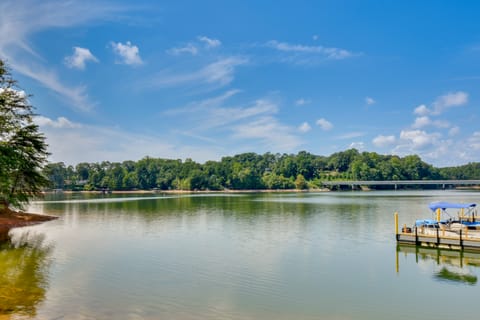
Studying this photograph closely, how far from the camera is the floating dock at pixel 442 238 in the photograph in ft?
95.1

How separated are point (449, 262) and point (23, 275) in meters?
27.7

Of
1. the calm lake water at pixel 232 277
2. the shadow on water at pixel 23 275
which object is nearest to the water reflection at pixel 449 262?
the calm lake water at pixel 232 277

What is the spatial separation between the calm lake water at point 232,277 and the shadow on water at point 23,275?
→ 0.05 meters

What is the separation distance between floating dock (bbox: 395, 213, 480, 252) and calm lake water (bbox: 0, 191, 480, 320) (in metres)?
1.53

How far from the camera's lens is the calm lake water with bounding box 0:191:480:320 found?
53.0 ft

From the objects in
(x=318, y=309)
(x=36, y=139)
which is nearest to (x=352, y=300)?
(x=318, y=309)

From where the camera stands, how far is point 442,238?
3005cm

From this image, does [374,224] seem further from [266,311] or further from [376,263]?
[266,311]

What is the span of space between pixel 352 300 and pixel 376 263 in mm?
8554

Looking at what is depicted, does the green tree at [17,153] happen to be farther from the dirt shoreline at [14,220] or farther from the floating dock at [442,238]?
the floating dock at [442,238]

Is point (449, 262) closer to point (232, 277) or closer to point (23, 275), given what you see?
point (232, 277)

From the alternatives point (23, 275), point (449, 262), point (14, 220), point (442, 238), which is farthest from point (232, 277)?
point (14, 220)

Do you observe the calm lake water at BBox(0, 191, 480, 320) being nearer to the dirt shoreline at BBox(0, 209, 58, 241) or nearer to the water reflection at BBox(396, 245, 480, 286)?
the water reflection at BBox(396, 245, 480, 286)

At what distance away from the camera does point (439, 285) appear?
20.4m
